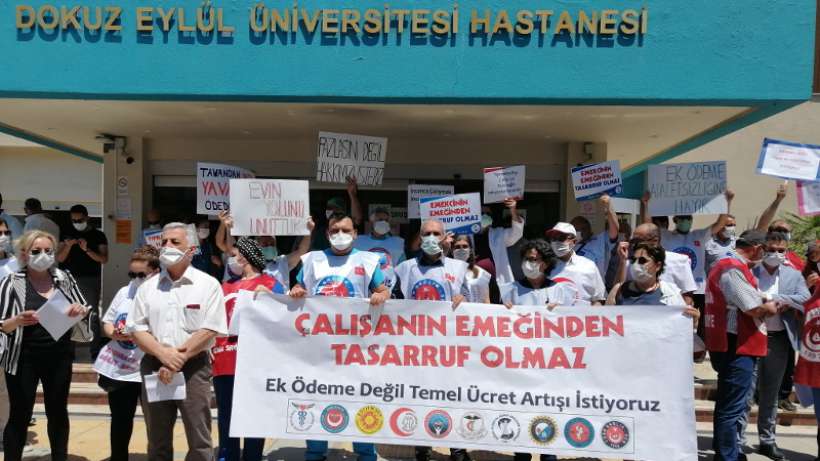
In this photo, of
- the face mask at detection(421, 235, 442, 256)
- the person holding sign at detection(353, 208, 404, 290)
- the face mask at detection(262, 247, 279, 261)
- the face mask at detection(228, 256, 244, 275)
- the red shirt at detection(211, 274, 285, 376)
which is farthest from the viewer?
the person holding sign at detection(353, 208, 404, 290)

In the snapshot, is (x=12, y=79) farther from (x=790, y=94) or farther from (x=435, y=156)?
(x=790, y=94)

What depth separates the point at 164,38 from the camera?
8336 millimetres

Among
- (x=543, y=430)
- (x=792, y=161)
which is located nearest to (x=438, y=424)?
(x=543, y=430)

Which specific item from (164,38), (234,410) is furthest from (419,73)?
(234,410)

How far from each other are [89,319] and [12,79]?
12.4ft

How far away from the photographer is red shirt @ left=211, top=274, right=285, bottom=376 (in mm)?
5617

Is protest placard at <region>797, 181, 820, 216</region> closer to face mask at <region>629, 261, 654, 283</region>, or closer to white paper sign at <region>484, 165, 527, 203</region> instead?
white paper sign at <region>484, 165, 527, 203</region>

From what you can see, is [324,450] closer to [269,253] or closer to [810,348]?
[269,253]

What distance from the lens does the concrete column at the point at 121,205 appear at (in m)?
11.9

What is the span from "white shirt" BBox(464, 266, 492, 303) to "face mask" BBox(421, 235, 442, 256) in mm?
448

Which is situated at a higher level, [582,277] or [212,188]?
[212,188]

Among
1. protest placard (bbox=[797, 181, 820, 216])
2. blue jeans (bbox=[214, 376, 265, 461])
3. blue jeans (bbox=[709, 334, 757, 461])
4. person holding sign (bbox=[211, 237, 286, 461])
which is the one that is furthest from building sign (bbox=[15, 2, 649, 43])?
blue jeans (bbox=[214, 376, 265, 461])

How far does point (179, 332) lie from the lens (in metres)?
5.02

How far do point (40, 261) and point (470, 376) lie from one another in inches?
123
